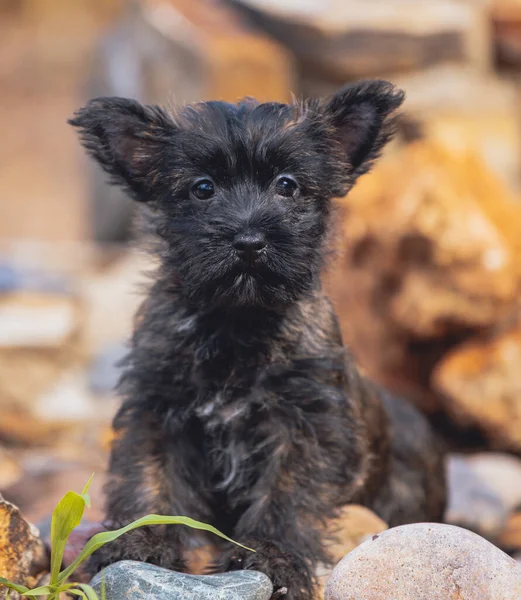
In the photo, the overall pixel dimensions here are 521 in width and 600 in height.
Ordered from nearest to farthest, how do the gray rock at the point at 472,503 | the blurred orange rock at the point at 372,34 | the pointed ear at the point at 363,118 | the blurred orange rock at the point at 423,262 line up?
the pointed ear at the point at 363,118, the gray rock at the point at 472,503, the blurred orange rock at the point at 423,262, the blurred orange rock at the point at 372,34

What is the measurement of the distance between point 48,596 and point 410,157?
5.38 metres

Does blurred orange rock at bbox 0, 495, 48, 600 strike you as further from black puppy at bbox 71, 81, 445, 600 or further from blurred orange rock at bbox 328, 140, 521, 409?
blurred orange rock at bbox 328, 140, 521, 409

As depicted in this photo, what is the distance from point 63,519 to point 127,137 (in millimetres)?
1736

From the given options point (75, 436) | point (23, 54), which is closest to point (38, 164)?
point (23, 54)

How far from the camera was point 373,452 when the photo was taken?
A: 4938mm

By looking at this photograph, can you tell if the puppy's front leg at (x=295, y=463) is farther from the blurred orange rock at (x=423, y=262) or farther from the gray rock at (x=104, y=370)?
the gray rock at (x=104, y=370)

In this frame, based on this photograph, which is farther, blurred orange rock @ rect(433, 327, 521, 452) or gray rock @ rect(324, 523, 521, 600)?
blurred orange rock @ rect(433, 327, 521, 452)

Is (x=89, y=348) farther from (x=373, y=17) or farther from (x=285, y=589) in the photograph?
(x=285, y=589)

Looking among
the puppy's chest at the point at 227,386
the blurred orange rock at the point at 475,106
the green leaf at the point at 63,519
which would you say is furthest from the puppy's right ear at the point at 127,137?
the blurred orange rock at the point at 475,106

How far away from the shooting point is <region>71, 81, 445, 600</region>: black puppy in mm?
3994

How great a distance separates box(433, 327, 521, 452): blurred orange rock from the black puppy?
2.92 meters

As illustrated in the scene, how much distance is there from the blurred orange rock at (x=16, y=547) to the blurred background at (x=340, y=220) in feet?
4.21

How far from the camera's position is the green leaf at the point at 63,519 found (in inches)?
140

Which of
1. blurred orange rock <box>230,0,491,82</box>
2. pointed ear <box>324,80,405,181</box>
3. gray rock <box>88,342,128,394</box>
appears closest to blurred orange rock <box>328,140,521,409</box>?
gray rock <box>88,342,128,394</box>
